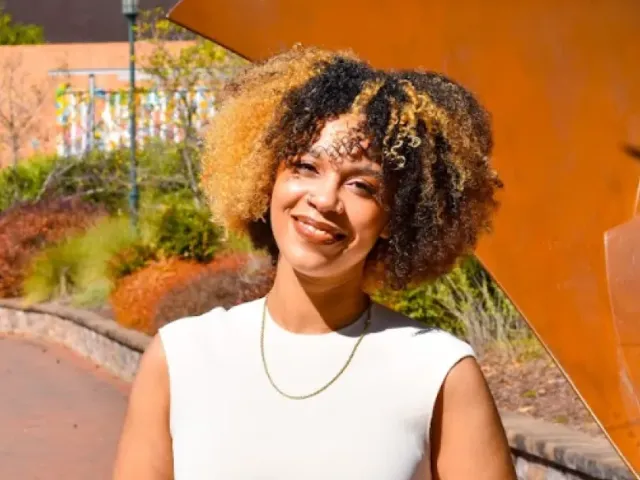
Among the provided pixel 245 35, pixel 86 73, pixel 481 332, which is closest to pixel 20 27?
pixel 86 73

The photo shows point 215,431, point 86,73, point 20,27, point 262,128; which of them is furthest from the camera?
point 20,27

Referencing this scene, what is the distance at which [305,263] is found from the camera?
2.13 m

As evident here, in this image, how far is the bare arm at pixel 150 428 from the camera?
84.7 inches

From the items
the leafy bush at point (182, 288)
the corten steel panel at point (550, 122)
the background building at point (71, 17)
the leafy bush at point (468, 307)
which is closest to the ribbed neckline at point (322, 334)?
the corten steel panel at point (550, 122)

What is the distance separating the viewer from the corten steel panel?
3.09 meters

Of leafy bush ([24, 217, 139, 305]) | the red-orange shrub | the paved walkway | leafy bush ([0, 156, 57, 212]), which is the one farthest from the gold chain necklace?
leafy bush ([0, 156, 57, 212])

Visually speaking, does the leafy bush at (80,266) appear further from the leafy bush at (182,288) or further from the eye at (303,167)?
the eye at (303,167)

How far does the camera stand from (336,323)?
217 centimetres

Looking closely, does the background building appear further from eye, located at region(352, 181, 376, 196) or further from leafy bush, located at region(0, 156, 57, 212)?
eye, located at region(352, 181, 376, 196)

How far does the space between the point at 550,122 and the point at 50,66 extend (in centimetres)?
1619

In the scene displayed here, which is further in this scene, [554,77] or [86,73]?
[86,73]

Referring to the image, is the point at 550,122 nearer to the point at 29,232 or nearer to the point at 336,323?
the point at 336,323

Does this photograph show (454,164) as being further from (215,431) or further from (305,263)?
(215,431)

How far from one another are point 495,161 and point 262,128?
Result: 112cm
